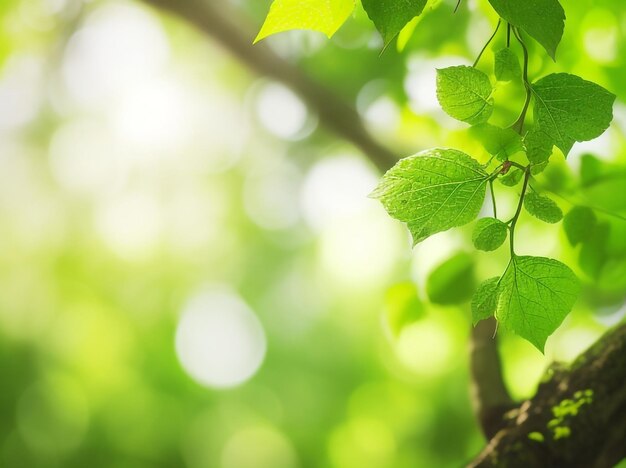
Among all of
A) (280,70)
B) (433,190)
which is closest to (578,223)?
(433,190)

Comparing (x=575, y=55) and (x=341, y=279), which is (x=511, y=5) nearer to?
(x=575, y=55)

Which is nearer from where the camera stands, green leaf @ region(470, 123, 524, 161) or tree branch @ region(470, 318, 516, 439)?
green leaf @ region(470, 123, 524, 161)

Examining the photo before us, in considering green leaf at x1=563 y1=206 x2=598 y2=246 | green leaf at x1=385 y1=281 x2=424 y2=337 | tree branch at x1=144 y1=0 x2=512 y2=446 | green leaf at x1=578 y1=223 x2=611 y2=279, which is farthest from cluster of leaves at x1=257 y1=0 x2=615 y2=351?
tree branch at x1=144 y1=0 x2=512 y2=446

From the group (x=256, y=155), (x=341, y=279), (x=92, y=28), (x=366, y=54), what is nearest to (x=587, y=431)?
(x=366, y=54)

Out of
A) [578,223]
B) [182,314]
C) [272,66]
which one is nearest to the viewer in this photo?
[578,223]

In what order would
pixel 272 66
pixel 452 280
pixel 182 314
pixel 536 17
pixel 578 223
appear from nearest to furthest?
1. pixel 536 17
2. pixel 578 223
3. pixel 452 280
4. pixel 272 66
5. pixel 182 314

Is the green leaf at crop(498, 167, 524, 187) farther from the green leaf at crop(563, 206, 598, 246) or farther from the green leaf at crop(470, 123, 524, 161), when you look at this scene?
the green leaf at crop(563, 206, 598, 246)

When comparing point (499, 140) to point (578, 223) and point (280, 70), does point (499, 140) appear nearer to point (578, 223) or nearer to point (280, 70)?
point (578, 223)
